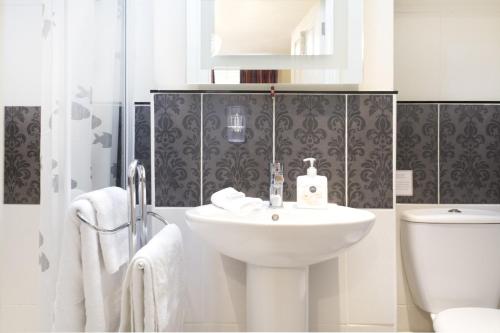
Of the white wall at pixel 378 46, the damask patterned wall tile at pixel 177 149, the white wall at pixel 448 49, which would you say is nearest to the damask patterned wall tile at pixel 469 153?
the white wall at pixel 448 49

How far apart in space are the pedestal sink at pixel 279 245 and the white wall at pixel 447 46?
0.85m

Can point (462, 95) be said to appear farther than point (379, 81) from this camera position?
Yes

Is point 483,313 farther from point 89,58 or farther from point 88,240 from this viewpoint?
point 89,58

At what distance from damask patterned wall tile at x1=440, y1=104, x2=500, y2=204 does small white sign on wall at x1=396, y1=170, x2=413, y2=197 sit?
145 mm

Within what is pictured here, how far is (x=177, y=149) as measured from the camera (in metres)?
1.44

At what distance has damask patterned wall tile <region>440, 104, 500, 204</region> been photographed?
5.33 feet

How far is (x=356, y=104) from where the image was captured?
4.69 ft

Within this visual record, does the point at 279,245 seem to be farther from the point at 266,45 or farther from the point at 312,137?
the point at 266,45

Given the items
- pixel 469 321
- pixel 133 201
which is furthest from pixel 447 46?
pixel 133 201

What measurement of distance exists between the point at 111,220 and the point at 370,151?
40.0 inches

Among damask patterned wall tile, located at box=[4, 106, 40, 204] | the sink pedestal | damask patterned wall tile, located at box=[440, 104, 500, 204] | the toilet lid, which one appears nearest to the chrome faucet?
the sink pedestal

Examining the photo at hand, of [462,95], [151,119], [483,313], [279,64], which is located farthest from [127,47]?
[483,313]

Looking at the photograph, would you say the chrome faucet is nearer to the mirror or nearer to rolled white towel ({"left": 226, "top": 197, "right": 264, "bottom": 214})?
rolled white towel ({"left": 226, "top": 197, "right": 264, "bottom": 214})

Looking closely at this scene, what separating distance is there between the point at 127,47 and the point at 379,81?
3.34 feet
